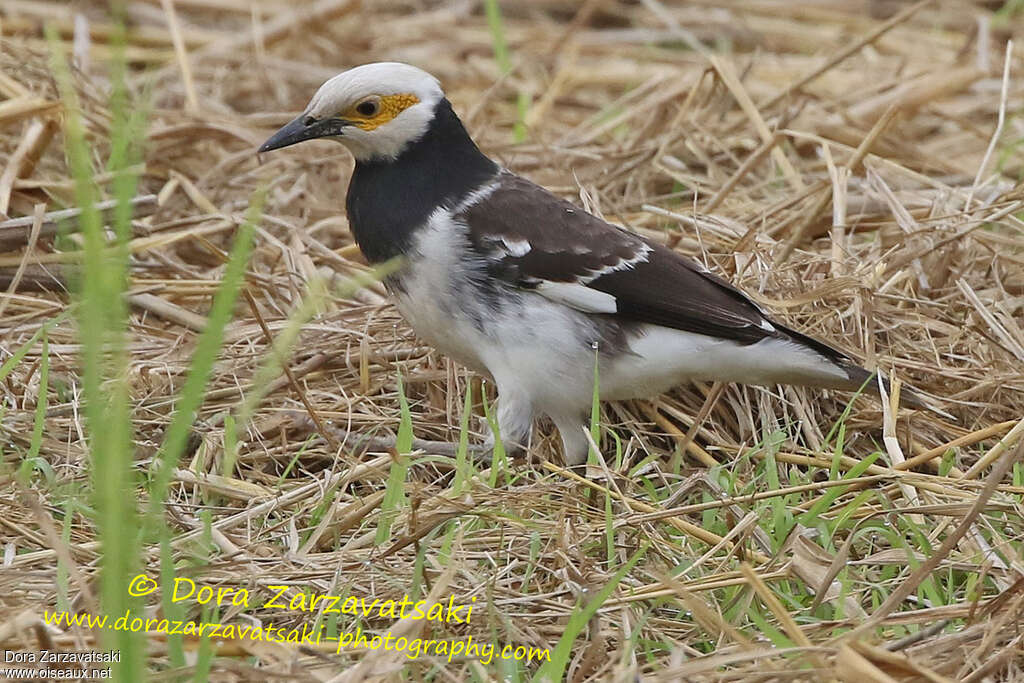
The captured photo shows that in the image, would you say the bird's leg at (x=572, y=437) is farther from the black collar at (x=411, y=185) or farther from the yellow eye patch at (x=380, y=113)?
the yellow eye patch at (x=380, y=113)

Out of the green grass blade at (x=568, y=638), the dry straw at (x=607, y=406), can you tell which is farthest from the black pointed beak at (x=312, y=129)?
the green grass blade at (x=568, y=638)

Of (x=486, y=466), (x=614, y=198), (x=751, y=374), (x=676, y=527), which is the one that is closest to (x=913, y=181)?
(x=614, y=198)

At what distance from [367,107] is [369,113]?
0.9 inches

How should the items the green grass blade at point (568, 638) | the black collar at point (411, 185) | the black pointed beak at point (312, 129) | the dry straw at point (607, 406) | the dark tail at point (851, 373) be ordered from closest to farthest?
the green grass blade at point (568, 638) → the dry straw at point (607, 406) → the dark tail at point (851, 373) → the black collar at point (411, 185) → the black pointed beak at point (312, 129)

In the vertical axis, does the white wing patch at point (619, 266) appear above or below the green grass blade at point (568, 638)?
above

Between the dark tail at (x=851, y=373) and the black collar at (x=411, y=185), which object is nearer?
the dark tail at (x=851, y=373)

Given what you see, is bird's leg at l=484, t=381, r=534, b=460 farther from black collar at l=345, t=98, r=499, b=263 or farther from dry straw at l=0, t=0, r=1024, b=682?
black collar at l=345, t=98, r=499, b=263

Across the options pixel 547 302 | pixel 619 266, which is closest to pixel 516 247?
pixel 547 302

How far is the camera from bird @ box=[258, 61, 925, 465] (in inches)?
155

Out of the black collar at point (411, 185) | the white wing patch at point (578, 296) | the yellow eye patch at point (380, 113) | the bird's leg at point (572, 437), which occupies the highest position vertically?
the yellow eye patch at point (380, 113)

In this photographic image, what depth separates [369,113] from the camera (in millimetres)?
4164

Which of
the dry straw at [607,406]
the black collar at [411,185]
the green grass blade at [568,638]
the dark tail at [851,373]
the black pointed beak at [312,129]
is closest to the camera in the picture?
the green grass blade at [568,638]

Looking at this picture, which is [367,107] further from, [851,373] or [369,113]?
[851,373]

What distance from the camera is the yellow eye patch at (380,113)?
13.6ft
